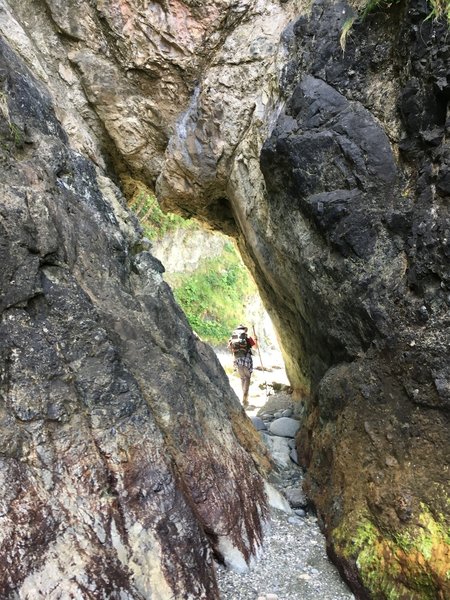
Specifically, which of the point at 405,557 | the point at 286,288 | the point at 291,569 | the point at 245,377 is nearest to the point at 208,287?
the point at 245,377

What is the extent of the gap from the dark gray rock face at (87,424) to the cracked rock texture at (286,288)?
0.02 meters

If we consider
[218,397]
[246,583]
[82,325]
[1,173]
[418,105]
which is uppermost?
[418,105]

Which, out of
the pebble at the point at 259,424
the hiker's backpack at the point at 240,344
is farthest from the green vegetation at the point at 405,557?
the hiker's backpack at the point at 240,344

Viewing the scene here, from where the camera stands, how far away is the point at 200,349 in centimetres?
721

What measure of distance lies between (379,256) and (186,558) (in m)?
3.41

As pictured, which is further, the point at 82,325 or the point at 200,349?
the point at 200,349

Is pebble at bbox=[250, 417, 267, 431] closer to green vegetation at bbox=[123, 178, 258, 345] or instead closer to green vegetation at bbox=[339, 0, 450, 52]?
green vegetation at bbox=[339, 0, 450, 52]

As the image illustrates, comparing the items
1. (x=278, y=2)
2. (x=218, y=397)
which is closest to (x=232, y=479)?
(x=218, y=397)

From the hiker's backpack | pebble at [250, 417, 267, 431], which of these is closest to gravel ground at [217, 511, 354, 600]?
pebble at [250, 417, 267, 431]

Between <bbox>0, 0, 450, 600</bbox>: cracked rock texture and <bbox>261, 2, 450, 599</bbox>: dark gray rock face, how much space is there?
2cm

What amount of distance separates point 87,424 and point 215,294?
17067 millimetres

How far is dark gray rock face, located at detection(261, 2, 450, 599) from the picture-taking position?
12.9 feet

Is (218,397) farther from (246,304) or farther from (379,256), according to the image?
(246,304)

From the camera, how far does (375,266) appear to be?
15.2 feet
